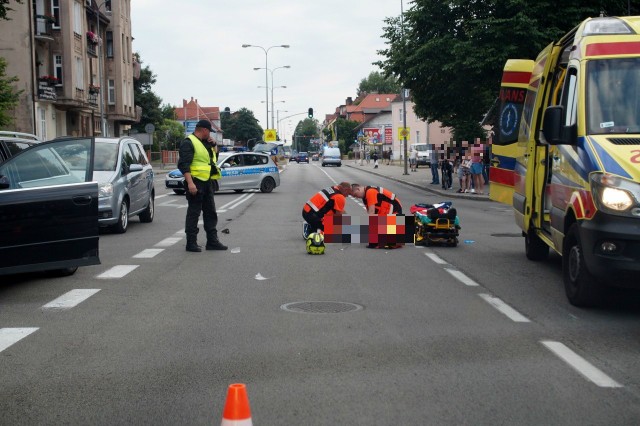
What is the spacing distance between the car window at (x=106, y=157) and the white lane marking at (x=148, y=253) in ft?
11.3

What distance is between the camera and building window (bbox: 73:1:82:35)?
5225cm

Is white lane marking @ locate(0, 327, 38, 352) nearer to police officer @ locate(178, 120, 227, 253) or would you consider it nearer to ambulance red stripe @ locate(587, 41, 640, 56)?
police officer @ locate(178, 120, 227, 253)

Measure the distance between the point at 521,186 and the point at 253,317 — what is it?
16.8ft

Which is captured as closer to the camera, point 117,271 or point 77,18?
point 117,271

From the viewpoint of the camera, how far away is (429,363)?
590 cm

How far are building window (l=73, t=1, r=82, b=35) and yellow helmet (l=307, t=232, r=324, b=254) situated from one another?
43471 mm

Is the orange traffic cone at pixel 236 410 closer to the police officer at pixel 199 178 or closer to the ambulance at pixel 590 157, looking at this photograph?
the ambulance at pixel 590 157

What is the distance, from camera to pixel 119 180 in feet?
51.5

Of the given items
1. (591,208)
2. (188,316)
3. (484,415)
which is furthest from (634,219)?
(188,316)

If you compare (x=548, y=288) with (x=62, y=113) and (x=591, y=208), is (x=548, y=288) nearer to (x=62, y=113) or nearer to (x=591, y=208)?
(x=591, y=208)

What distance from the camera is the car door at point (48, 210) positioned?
8.51 m

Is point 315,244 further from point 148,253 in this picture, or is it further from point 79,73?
point 79,73

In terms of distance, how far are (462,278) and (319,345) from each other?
3.99m

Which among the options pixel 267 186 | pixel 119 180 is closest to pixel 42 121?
pixel 267 186
